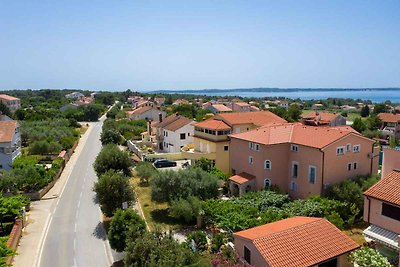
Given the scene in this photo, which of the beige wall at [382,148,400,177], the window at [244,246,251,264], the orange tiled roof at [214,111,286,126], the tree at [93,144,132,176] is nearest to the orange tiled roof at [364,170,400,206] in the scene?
the beige wall at [382,148,400,177]

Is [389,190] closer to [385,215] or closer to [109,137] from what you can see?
[385,215]

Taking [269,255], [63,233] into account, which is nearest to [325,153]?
[269,255]

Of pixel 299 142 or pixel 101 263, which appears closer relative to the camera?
pixel 101 263

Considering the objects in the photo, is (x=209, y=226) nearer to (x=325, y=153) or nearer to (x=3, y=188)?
(x=325, y=153)

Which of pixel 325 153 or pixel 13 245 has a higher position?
pixel 325 153

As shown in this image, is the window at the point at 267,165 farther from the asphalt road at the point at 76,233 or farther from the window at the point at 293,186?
the asphalt road at the point at 76,233
